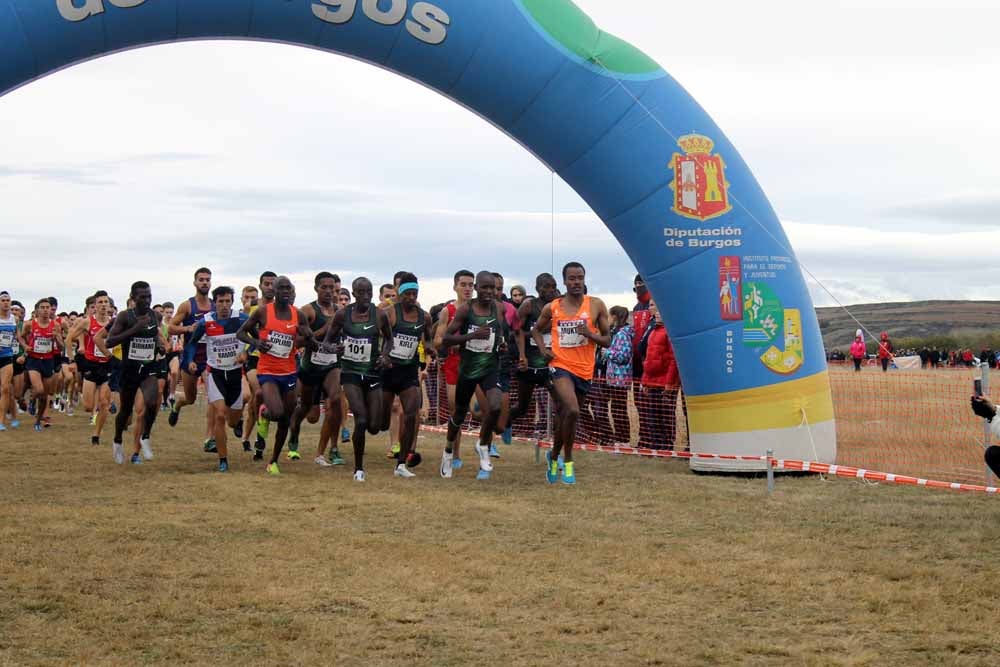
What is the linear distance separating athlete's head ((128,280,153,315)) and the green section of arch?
15.7 feet

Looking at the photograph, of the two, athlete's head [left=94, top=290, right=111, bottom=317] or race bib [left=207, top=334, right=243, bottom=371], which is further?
athlete's head [left=94, top=290, right=111, bottom=317]

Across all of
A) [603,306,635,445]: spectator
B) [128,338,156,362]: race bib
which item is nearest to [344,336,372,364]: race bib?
[128,338,156,362]: race bib

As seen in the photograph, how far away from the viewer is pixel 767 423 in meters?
11.8

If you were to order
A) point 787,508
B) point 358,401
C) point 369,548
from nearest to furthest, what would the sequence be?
point 369,548 < point 787,508 < point 358,401

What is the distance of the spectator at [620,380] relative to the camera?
15.1 m

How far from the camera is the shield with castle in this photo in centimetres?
1169

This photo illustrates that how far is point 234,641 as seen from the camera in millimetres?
5465

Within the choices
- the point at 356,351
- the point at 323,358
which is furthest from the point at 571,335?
the point at 323,358

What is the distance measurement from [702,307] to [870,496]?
8.30 ft

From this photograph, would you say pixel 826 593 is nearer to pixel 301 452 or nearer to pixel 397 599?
pixel 397 599

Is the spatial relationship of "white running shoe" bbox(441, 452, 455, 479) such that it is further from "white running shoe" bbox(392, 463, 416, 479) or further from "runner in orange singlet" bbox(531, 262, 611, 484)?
"runner in orange singlet" bbox(531, 262, 611, 484)

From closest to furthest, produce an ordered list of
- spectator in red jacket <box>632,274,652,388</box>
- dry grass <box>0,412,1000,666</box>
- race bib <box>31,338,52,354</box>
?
dry grass <box>0,412,1000,666</box>
spectator in red jacket <box>632,274,652,388</box>
race bib <box>31,338,52,354</box>

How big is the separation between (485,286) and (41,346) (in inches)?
380

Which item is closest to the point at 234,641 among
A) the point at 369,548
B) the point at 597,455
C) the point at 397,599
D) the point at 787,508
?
the point at 397,599
